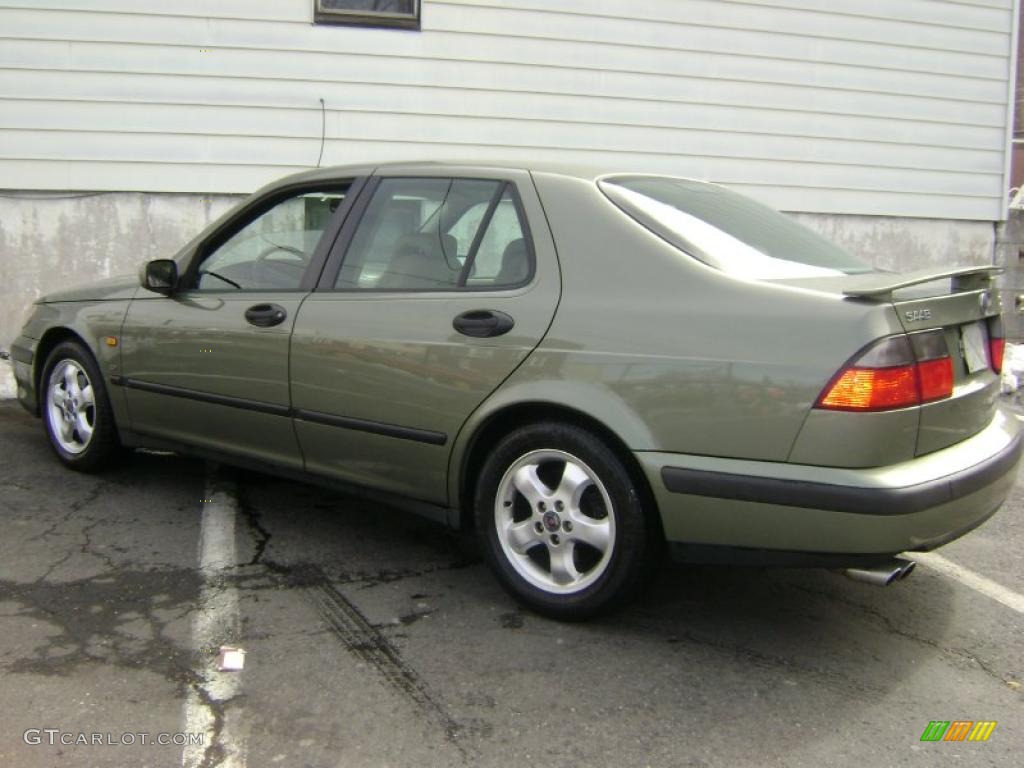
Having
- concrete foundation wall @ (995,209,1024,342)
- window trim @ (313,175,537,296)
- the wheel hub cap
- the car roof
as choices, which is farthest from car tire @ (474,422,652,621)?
concrete foundation wall @ (995,209,1024,342)

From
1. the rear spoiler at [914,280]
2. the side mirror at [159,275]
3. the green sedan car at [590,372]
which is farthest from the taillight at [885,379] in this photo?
the side mirror at [159,275]

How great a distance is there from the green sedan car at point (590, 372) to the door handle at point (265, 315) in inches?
0.4

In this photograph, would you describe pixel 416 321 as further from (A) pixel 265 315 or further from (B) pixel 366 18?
(B) pixel 366 18

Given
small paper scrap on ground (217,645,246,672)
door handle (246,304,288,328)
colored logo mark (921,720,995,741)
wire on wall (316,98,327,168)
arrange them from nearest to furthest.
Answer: colored logo mark (921,720,995,741), small paper scrap on ground (217,645,246,672), door handle (246,304,288,328), wire on wall (316,98,327,168)

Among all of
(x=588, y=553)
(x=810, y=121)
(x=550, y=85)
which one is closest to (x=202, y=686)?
(x=588, y=553)

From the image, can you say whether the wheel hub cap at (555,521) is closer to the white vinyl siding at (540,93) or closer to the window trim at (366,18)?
the white vinyl siding at (540,93)

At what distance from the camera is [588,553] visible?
10.5ft

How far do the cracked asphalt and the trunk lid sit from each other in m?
0.75

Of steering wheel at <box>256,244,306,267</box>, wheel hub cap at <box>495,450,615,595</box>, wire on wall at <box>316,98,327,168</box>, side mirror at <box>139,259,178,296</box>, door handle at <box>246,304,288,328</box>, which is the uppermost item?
wire on wall at <box>316,98,327,168</box>

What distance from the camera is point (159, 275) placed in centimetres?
431

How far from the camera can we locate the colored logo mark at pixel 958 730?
2.60 meters

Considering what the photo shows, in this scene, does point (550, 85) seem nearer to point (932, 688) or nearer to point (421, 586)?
point (421, 586)

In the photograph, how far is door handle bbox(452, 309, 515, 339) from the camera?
3238 millimetres

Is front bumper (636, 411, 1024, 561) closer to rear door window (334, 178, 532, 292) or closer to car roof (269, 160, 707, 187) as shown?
rear door window (334, 178, 532, 292)
